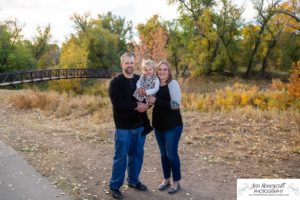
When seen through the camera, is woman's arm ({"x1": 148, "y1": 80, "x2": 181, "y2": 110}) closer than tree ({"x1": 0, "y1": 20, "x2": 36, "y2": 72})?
Yes

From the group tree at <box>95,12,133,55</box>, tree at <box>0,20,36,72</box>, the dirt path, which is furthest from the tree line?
the dirt path

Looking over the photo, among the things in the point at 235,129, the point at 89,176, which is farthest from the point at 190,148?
the point at 89,176

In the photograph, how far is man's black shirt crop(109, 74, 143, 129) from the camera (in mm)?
4605

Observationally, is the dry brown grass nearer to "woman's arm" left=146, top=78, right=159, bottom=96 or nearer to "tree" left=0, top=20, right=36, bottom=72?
"woman's arm" left=146, top=78, right=159, bottom=96

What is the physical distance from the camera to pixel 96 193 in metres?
5.14

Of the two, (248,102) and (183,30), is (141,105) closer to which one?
(248,102)

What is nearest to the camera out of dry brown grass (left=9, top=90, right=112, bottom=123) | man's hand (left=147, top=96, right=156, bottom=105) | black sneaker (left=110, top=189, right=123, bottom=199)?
man's hand (left=147, top=96, right=156, bottom=105)

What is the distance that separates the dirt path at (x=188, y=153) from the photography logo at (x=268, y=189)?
0.69 feet

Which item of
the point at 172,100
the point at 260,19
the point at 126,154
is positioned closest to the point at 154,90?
the point at 172,100

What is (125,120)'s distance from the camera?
4.74 metres

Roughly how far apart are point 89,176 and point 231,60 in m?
33.2

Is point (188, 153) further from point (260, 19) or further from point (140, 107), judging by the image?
point (260, 19)

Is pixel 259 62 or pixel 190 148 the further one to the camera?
pixel 259 62

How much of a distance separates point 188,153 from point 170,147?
2.56 meters
